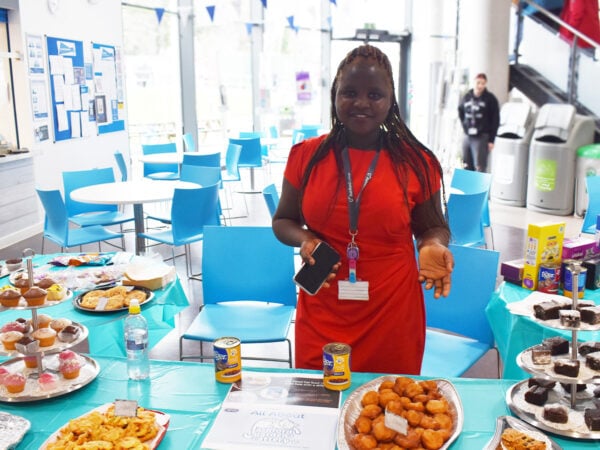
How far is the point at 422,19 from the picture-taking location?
12.8 m

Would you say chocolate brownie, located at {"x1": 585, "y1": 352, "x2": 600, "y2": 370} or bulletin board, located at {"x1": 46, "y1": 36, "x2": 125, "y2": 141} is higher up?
bulletin board, located at {"x1": 46, "y1": 36, "x2": 125, "y2": 141}

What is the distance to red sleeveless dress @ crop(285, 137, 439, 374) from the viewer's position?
1.85 m

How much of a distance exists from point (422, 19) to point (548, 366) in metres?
12.3

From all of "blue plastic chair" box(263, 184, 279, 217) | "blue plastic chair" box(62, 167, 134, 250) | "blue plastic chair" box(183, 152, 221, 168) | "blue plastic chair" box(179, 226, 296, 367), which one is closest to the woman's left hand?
"blue plastic chair" box(179, 226, 296, 367)

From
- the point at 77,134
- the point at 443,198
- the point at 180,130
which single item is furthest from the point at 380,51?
the point at 180,130

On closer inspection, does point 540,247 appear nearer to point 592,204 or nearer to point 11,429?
point 11,429

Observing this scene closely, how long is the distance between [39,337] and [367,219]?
1.03m

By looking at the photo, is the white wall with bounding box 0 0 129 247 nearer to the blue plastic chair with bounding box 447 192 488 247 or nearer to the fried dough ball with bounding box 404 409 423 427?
the blue plastic chair with bounding box 447 192 488 247

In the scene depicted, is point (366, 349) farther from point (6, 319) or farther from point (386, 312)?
point (6, 319)

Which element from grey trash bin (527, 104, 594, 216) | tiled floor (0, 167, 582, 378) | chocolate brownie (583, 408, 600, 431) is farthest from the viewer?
grey trash bin (527, 104, 594, 216)

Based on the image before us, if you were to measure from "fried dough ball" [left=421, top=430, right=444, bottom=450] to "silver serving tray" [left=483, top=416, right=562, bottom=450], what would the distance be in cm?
11

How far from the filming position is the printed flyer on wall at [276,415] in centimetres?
148

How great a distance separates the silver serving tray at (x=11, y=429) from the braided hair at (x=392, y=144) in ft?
3.30

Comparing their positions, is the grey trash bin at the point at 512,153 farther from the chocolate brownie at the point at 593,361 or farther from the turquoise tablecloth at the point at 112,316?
the chocolate brownie at the point at 593,361
